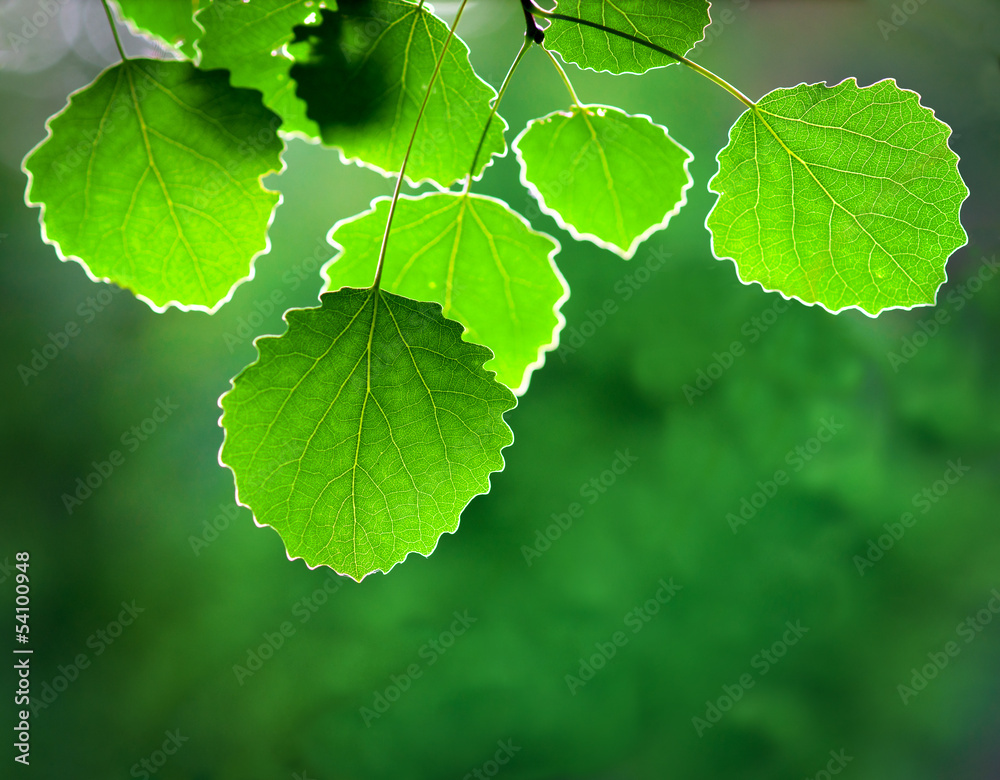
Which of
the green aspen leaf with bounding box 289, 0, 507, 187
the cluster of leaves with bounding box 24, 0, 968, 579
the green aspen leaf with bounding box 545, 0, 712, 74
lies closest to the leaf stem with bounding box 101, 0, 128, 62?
the cluster of leaves with bounding box 24, 0, 968, 579

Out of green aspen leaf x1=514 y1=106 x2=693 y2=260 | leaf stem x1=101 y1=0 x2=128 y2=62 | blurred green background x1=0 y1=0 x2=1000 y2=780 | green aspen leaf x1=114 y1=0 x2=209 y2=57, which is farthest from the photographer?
blurred green background x1=0 y1=0 x2=1000 y2=780

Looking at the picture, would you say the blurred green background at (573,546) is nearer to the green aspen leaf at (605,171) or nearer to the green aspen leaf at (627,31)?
the green aspen leaf at (605,171)

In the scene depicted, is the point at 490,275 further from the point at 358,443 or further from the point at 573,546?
the point at 573,546

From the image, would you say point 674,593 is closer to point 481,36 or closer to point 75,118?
point 481,36

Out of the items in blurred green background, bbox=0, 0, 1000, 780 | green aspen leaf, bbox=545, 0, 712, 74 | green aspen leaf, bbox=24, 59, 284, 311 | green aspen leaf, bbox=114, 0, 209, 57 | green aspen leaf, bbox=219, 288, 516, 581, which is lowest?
blurred green background, bbox=0, 0, 1000, 780

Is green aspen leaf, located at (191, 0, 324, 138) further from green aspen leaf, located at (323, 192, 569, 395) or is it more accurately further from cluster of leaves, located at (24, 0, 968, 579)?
green aspen leaf, located at (323, 192, 569, 395)

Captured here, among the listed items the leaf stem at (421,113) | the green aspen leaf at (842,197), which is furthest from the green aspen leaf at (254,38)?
the green aspen leaf at (842,197)

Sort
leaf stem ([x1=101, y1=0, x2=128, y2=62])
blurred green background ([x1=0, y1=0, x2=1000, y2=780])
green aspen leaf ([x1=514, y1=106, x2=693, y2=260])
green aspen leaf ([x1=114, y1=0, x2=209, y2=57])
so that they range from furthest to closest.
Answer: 1. blurred green background ([x1=0, y1=0, x2=1000, y2=780])
2. green aspen leaf ([x1=514, y1=106, x2=693, y2=260])
3. green aspen leaf ([x1=114, y1=0, x2=209, y2=57])
4. leaf stem ([x1=101, y1=0, x2=128, y2=62])
